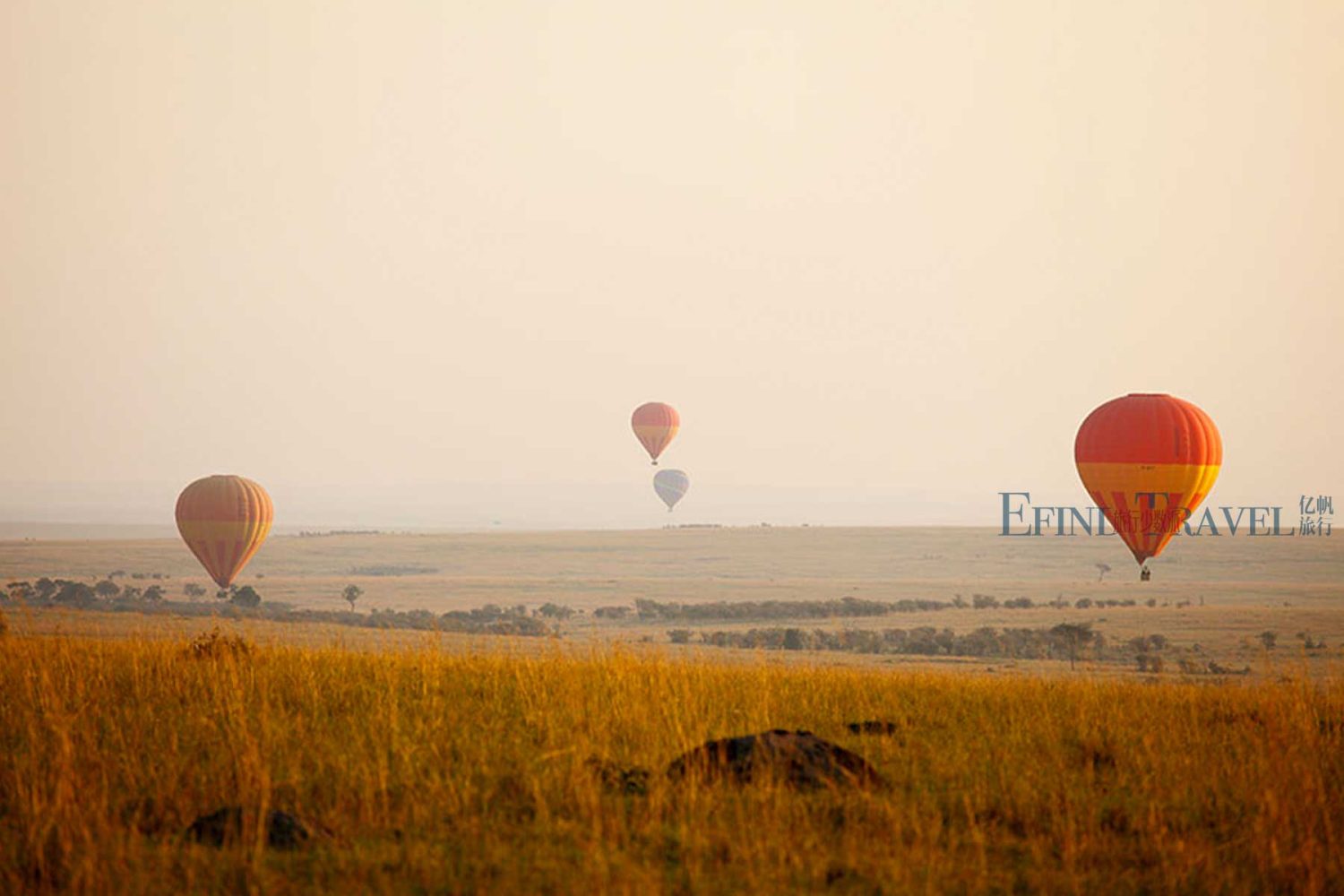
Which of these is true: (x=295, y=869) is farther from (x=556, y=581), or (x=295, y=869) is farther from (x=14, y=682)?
(x=556, y=581)

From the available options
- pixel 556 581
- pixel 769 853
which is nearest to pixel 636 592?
pixel 556 581

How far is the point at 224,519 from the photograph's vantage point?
69562 mm

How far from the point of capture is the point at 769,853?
830 cm

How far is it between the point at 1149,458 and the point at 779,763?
1653 inches

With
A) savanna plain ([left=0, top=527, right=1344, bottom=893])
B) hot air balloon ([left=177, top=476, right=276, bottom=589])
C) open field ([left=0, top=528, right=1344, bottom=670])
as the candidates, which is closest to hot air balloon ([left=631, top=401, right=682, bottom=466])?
open field ([left=0, top=528, right=1344, bottom=670])

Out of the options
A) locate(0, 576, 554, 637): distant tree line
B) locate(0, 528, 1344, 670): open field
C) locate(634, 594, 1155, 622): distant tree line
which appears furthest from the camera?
locate(634, 594, 1155, 622): distant tree line

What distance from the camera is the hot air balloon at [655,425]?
114 meters

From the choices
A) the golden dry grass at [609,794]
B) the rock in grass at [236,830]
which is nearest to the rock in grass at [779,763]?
the golden dry grass at [609,794]

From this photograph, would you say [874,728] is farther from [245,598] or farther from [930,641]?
[245,598]

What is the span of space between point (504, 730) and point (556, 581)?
8884 centimetres

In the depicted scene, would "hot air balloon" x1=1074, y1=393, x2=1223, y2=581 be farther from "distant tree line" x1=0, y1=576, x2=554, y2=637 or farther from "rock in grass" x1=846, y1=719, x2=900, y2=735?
"rock in grass" x1=846, y1=719, x2=900, y2=735

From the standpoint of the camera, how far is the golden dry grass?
7961 mm

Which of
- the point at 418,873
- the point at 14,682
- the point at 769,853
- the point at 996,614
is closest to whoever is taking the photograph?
the point at 418,873

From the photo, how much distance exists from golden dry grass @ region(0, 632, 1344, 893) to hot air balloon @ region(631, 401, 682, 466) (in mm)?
99082
